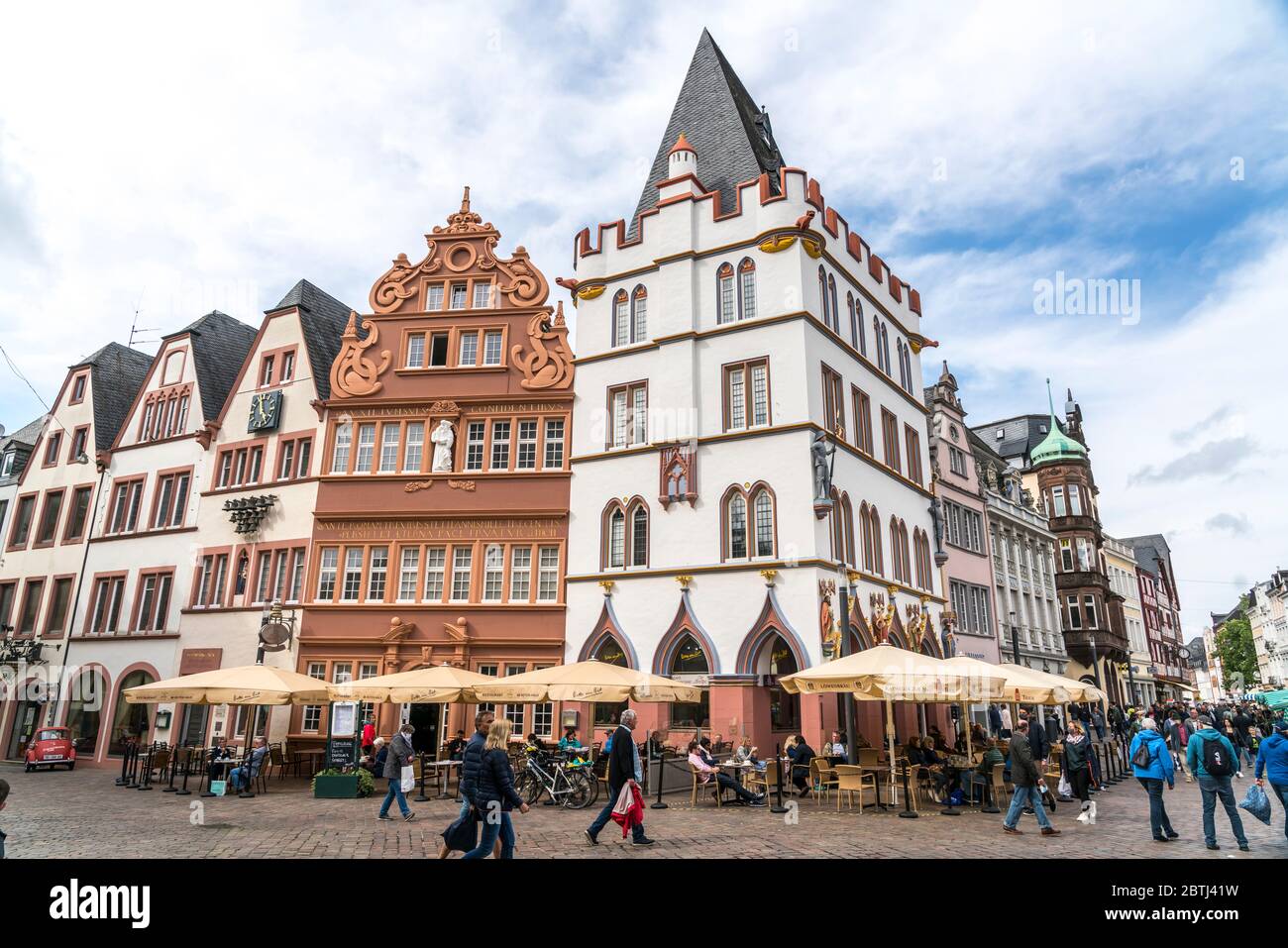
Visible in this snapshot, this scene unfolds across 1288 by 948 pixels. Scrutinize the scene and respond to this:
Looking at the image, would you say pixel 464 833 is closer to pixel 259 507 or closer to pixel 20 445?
pixel 259 507

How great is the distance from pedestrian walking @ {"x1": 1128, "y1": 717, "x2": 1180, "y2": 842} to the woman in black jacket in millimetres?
9347

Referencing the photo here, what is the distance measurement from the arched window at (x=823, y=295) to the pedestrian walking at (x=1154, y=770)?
1653 cm

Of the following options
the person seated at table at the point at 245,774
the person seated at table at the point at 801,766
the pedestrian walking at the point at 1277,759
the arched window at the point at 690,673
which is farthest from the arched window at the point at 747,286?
the person seated at table at the point at 245,774

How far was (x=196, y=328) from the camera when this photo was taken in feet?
125

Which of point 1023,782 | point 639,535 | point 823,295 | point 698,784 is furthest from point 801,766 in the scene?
point 823,295

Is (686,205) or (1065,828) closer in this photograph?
(1065,828)

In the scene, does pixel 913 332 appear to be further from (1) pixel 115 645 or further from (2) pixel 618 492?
(1) pixel 115 645

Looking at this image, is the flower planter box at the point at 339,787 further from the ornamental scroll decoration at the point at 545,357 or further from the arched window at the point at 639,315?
the arched window at the point at 639,315

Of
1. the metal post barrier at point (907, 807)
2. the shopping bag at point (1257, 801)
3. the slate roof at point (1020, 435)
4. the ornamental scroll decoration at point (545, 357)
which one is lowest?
the metal post barrier at point (907, 807)

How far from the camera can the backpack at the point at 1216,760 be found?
458 inches

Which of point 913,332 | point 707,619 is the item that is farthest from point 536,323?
point 913,332

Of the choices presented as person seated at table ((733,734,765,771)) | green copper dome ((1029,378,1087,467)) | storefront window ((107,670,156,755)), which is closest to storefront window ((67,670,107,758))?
storefront window ((107,670,156,755))

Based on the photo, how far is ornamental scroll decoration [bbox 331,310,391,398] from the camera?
30875 millimetres
